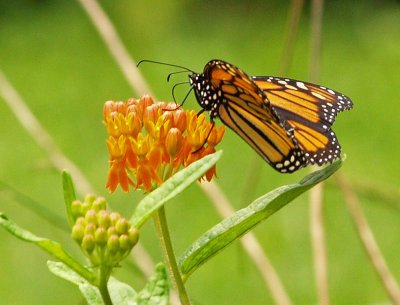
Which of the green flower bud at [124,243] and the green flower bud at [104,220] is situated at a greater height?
the green flower bud at [104,220]

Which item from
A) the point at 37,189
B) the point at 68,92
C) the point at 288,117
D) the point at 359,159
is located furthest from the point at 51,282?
the point at 288,117

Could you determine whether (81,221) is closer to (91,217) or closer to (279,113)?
(91,217)

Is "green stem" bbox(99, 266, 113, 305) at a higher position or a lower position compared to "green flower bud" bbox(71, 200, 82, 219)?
lower

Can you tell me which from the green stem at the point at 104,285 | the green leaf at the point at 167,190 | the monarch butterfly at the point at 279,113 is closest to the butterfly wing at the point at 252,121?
the monarch butterfly at the point at 279,113

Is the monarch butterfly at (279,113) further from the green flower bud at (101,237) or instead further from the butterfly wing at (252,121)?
the green flower bud at (101,237)

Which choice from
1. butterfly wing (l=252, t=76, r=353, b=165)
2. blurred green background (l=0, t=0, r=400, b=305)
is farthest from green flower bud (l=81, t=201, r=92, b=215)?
blurred green background (l=0, t=0, r=400, b=305)

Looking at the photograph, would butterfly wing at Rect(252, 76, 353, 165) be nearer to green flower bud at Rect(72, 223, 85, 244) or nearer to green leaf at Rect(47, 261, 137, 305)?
green leaf at Rect(47, 261, 137, 305)
